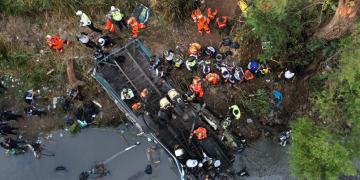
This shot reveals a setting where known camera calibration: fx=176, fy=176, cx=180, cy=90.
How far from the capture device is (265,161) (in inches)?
392

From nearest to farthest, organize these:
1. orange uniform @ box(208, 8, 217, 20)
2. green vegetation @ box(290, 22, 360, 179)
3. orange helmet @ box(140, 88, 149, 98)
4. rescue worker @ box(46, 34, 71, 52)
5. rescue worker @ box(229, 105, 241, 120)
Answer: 1. green vegetation @ box(290, 22, 360, 179)
2. orange helmet @ box(140, 88, 149, 98)
3. orange uniform @ box(208, 8, 217, 20)
4. rescue worker @ box(229, 105, 241, 120)
5. rescue worker @ box(46, 34, 71, 52)

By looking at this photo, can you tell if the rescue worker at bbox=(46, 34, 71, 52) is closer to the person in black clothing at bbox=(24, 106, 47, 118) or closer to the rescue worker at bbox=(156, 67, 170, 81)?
the person in black clothing at bbox=(24, 106, 47, 118)

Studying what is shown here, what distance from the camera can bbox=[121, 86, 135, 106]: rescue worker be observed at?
27.8 ft

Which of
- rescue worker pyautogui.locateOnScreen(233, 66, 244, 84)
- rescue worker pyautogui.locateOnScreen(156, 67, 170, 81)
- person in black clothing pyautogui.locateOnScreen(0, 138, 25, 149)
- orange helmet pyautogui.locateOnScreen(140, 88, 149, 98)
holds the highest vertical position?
rescue worker pyautogui.locateOnScreen(233, 66, 244, 84)

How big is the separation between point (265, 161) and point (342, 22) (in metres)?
7.52

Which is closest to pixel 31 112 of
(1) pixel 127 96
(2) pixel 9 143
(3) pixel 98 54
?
(2) pixel 9 143

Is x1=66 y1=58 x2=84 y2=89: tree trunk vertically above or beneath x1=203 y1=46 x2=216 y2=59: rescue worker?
beneath

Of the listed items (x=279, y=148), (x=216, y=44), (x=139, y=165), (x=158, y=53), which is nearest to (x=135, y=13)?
(x=158, y=53)

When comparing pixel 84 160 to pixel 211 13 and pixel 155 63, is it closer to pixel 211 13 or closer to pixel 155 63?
pixel 155 63

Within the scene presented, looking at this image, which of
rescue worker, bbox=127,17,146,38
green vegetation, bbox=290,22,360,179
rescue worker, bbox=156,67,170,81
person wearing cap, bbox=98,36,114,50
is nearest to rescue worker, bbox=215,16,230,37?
rescue worker, bbox=156,67,170,81

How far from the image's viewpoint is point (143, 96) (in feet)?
27.7

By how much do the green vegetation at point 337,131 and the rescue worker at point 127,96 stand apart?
7.98m

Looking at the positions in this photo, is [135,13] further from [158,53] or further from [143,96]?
[143,96]

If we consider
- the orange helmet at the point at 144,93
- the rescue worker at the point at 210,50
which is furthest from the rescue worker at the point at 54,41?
the rescue worker at the point at 210,50
